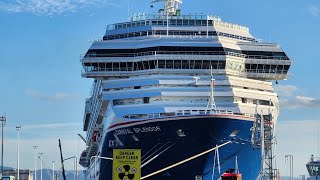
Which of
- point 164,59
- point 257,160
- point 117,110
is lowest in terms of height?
point 257,160

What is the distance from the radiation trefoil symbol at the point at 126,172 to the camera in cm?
3221

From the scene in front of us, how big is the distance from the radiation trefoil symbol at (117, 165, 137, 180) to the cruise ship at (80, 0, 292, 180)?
69.9ft

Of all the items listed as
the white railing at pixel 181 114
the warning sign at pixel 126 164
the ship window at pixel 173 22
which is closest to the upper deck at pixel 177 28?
the ship window at pixel 173 22

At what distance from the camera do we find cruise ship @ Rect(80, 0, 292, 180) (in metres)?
57.3

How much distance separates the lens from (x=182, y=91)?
202 ft

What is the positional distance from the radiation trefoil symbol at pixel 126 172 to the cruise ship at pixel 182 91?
21.3 metres

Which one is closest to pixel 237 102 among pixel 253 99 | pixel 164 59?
pixel 253 99

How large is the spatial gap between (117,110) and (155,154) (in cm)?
599

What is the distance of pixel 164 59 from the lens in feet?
217

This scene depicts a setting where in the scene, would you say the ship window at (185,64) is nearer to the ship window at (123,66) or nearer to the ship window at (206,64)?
the ship window at (206,64)

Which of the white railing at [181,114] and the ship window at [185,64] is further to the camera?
the ship window at [185,64]

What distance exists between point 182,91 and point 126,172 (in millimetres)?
29700

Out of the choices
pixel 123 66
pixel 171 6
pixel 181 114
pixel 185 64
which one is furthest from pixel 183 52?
pixel 171 6

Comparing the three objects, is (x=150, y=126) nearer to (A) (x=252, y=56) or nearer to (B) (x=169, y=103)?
(B) (x=169, y=103)
